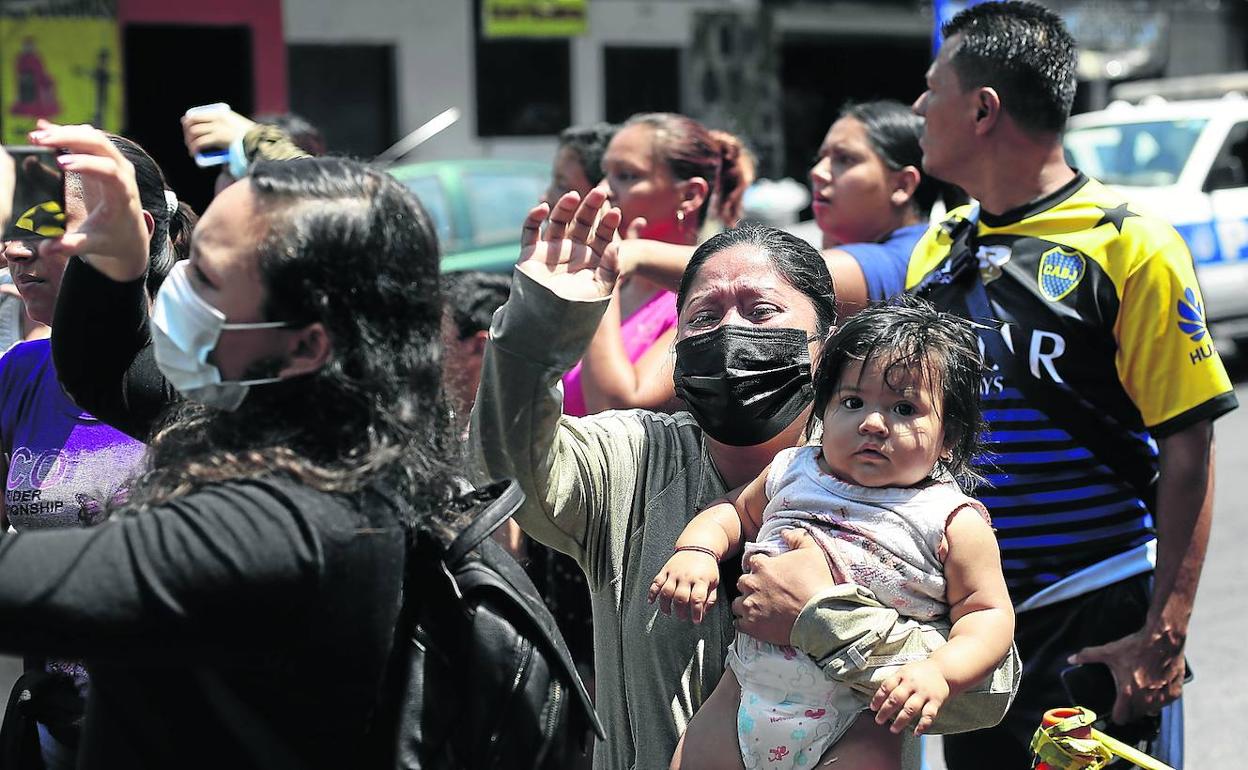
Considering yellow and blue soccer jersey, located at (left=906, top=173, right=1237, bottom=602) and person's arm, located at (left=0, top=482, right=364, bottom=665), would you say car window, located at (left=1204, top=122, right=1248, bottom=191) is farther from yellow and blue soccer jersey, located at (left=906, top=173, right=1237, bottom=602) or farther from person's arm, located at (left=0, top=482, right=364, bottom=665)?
person's arm, located at (left=0, top=482, right=364, bottom=665)

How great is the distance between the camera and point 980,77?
10.6 ft

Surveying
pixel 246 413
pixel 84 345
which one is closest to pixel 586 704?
pixel 246 413

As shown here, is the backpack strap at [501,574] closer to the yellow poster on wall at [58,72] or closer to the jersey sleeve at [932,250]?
the jersey sleeve at [932,250]

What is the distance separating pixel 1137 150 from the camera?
11477mm

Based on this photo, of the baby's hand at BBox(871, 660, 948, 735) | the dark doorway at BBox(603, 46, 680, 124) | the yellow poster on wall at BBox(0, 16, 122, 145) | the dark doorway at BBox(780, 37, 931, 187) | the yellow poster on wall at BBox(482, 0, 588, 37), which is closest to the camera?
the baby's hand at BBox(871, 660, 948, 735)

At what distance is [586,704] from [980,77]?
1.87 meters

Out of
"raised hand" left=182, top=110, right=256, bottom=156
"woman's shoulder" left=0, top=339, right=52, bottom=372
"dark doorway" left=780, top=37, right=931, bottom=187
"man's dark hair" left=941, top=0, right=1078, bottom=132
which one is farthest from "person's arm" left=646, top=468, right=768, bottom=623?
"dark doorway" left=780, top=37, right=931, bottom=187

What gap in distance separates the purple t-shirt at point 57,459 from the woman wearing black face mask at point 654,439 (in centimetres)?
80

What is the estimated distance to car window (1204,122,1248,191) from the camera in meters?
10.7

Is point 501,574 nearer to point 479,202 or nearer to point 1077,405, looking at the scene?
point 1077,405

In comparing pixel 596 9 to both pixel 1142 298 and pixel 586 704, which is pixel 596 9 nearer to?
pixel 1142 298

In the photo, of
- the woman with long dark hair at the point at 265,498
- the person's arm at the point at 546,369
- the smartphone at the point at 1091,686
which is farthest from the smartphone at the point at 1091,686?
the woman with long dark hair at the point at 265,498

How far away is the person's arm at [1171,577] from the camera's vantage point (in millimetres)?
2869

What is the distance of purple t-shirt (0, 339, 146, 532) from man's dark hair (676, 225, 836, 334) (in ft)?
3.44
